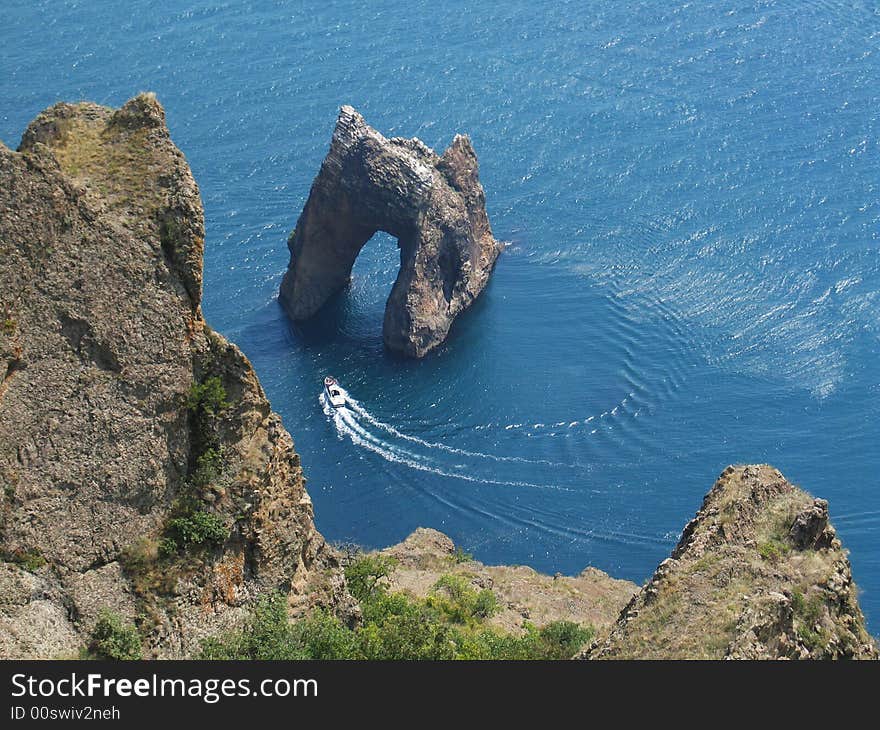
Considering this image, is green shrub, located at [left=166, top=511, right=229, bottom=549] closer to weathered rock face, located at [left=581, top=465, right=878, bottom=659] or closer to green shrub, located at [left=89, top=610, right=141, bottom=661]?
green shrub, located at [left=89, top=610, right=141, bottom=661]

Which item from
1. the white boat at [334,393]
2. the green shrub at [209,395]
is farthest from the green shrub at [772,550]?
the white boat at [334,393]

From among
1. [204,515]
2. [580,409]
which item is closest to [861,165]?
[580,409]

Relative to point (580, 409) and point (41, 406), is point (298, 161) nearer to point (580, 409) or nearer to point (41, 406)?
point (580, 409)

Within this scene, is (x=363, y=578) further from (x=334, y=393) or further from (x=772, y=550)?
(x=334, y=393)

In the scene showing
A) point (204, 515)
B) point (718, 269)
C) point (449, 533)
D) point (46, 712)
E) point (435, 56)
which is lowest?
point (46, 712)

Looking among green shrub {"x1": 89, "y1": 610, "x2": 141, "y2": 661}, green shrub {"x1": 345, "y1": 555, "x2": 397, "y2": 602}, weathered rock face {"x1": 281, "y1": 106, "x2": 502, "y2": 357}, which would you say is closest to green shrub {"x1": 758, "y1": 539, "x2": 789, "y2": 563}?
green shrub {"x1": 345, "y1": 555, "x2": 397, "y2": 602}

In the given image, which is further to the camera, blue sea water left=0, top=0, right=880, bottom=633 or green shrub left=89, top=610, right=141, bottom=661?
blue sea water left=0, top=0, right=880, bottom=633

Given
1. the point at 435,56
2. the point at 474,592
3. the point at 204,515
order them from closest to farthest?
the point at 204,515
the point at 474,592
the point at 435,56
